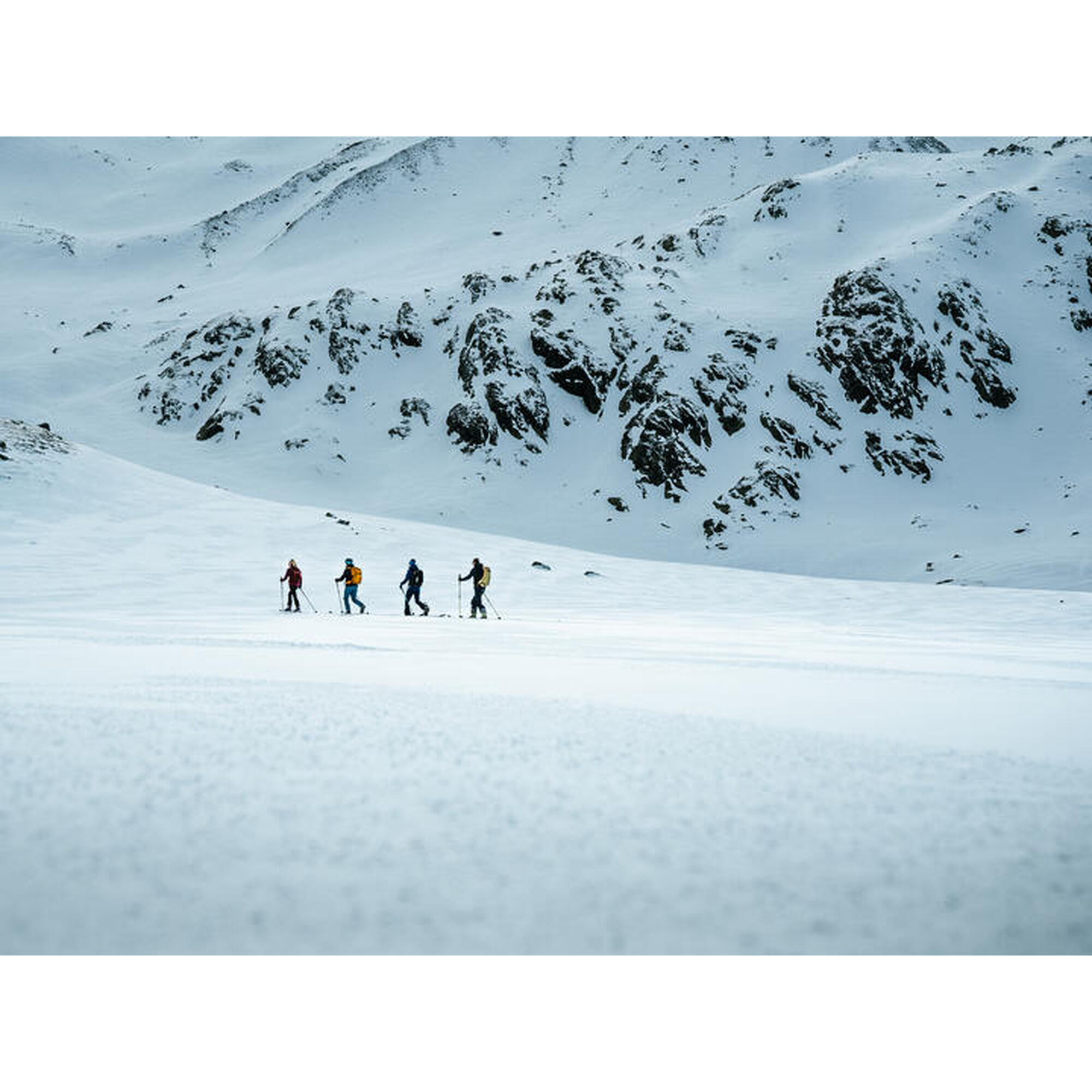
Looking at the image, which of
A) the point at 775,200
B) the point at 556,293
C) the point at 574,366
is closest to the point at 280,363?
the point at 556,293

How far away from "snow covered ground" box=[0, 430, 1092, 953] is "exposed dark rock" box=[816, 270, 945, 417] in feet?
173

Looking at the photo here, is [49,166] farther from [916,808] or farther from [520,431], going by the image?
[916,808]

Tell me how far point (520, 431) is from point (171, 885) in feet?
189

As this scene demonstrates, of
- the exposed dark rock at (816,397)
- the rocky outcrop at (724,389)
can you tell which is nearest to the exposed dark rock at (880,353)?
the exposed dark rock at (816,397)

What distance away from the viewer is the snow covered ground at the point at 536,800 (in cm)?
342

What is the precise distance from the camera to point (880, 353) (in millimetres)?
59750

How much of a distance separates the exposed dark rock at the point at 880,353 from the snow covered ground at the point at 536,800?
5265 centimetres

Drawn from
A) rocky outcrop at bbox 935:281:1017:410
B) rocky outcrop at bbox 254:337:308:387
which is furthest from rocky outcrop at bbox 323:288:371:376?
rocky outcrop at bbox 935:281:1017:410

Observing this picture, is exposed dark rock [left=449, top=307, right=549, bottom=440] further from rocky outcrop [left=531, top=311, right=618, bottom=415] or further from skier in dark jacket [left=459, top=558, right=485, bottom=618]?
skier in dark jacket [left=459, top=558, right=485, bottom=618]

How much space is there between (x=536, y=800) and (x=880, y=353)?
6237 cm

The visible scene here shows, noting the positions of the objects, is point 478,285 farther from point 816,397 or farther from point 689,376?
point 816,397

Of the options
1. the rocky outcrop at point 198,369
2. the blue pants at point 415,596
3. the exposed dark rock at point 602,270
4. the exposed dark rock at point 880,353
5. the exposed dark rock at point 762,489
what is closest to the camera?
the blue pants at point 415,596

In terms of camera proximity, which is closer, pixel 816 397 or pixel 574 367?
pixel 816 397

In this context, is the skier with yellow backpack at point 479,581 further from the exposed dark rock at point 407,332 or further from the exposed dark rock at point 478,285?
the exposed dark rock at point 478,285
